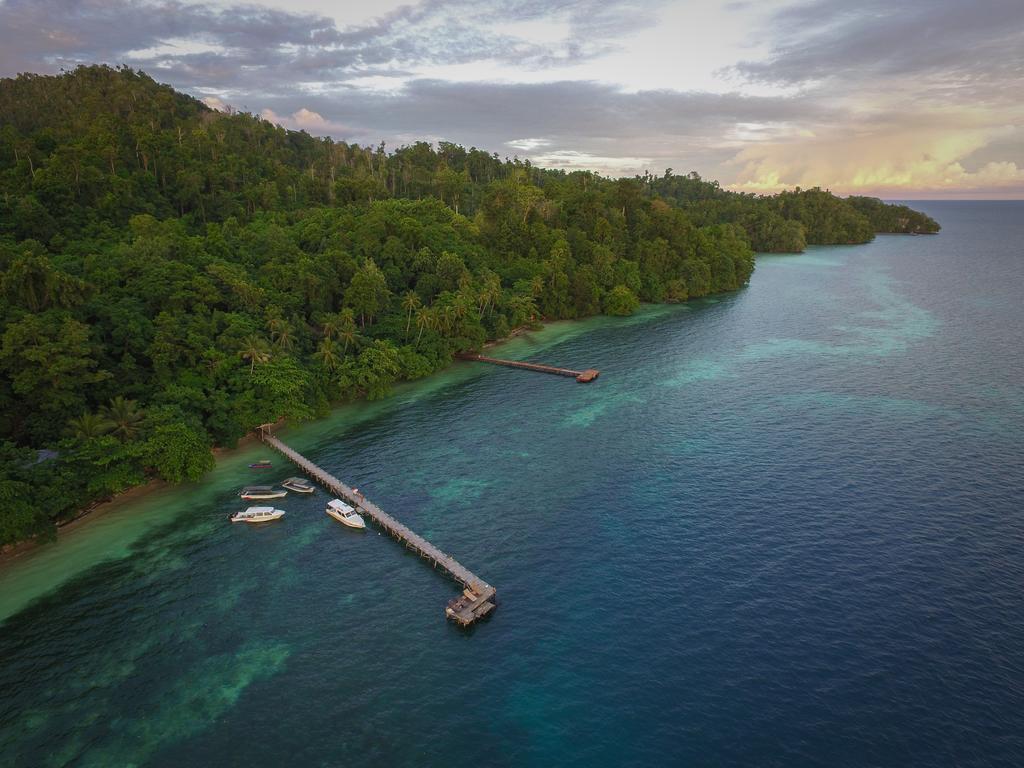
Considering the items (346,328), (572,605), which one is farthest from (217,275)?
(572,605)

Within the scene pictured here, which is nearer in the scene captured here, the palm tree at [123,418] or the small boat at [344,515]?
the small boat at [344,515]

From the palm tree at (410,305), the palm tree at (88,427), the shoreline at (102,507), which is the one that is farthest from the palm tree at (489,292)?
the palm tree at (88,427)

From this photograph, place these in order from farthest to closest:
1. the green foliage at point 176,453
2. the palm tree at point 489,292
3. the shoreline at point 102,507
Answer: the palm tree at point 489,292 < the green foliage at point 176,453 < the shoreline at point 102,507

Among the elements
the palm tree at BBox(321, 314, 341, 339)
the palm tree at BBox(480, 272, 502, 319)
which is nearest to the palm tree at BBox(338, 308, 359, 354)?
the palm tree at BBox(321, 314, 341, 339)

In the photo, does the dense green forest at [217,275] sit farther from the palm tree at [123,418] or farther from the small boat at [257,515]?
the small boat at [257,515]

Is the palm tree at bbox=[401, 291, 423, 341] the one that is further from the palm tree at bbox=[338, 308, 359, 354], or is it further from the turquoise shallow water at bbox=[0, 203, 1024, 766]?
the turquoise shallow water at bbox=[0, 203, 1024, 766]

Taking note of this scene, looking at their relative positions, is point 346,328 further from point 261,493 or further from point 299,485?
point 261,493
